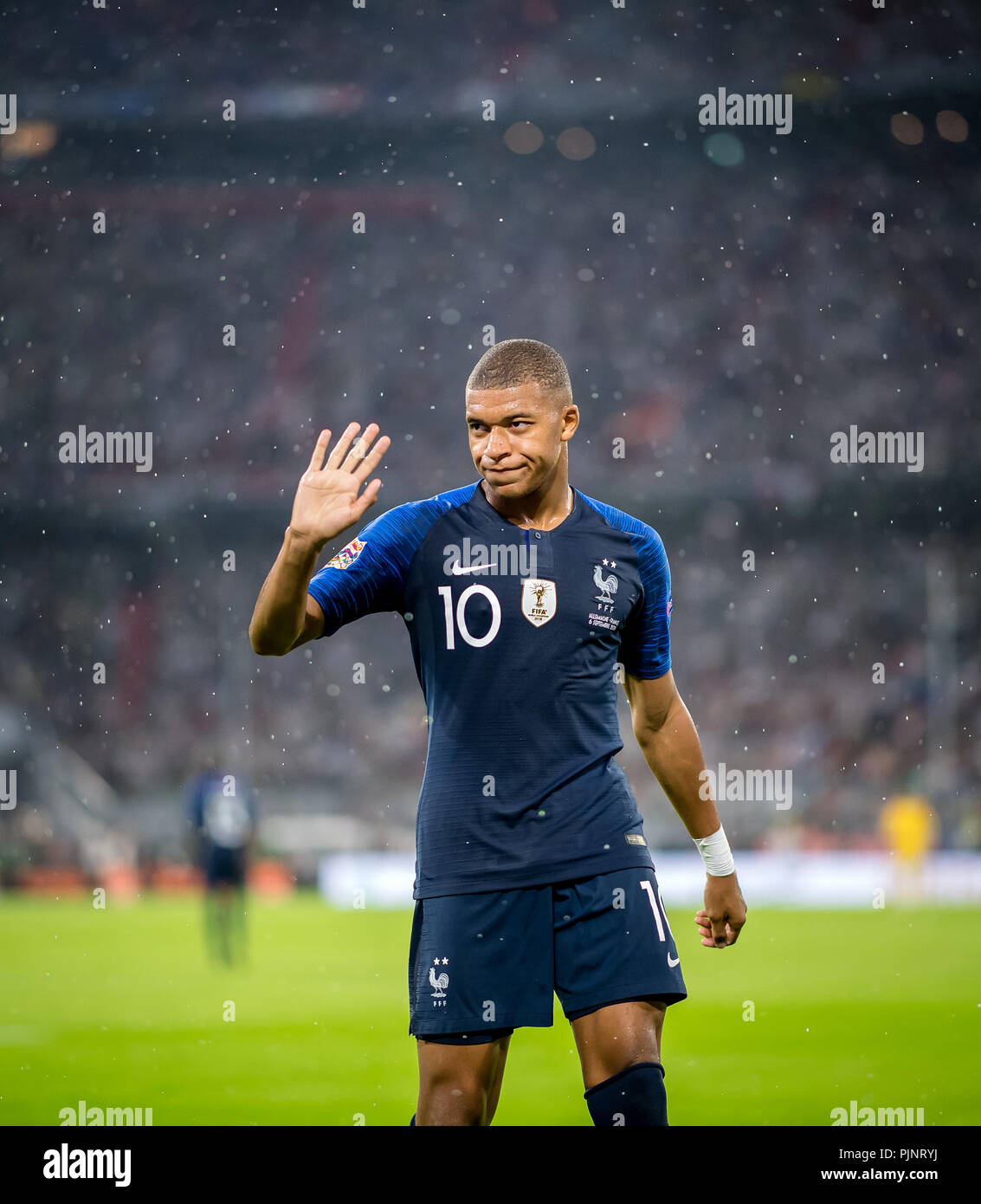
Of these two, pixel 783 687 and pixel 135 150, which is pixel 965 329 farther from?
pixel 135 150

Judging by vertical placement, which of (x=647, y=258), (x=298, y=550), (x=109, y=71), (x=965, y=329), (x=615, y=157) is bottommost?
(x=298, y=550)

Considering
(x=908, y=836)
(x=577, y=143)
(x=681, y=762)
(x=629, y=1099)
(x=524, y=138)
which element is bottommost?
(x=908, y=836)

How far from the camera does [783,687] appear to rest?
72.4 ft

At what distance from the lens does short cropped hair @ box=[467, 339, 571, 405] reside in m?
3.29

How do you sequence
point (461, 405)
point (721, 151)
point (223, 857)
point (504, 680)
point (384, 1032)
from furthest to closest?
point (721, 151)
point (461, 405)
point (223, 857)
point (384, 1032)
point (504, 680)

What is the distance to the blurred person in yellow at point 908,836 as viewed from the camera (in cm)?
1675

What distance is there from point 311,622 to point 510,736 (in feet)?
1.74

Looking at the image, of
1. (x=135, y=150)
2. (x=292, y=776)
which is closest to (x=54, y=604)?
(x=292, y=776)

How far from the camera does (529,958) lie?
308cm

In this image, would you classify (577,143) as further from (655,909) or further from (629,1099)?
(629,1099)

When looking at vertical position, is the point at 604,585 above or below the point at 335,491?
below

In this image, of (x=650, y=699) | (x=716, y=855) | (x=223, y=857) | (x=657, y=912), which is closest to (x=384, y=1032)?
(x=223, y=857)

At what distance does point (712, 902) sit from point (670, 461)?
1978 centimetres

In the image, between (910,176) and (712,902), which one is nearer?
(712,902)
